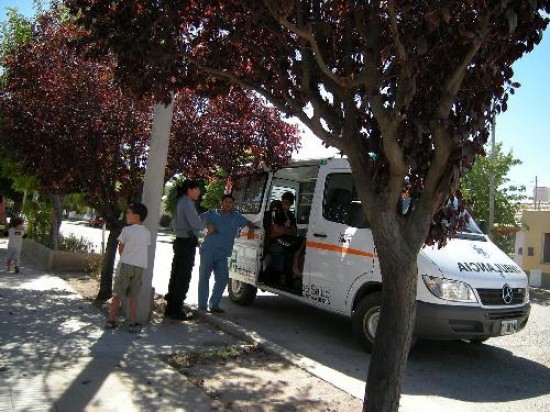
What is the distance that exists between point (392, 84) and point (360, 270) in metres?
3.71

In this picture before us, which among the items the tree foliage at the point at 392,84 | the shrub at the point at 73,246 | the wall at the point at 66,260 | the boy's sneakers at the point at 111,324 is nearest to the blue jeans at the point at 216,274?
the boy's sneakers at the point at 111,324

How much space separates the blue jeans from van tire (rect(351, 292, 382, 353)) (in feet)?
7.60

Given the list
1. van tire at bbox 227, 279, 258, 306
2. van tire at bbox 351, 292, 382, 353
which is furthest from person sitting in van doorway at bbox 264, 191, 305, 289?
van tire at bbox 351, 292, 382, 353

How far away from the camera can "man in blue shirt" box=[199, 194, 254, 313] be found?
8578 mm

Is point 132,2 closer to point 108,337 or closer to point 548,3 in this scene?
point 548,3

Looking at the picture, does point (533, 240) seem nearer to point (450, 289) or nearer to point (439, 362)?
point (439, 362)

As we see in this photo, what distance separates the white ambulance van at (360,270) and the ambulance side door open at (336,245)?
1 cm

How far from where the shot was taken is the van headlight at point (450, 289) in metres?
6.45

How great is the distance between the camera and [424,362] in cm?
695

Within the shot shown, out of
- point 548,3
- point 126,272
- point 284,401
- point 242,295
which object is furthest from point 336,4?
point 242,295

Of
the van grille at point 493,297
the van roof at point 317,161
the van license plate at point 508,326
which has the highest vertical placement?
the van roof at point 317,161

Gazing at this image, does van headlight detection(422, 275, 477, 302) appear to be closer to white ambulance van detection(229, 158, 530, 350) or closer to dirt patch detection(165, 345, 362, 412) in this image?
white ambulance van detection(229, 158, 530, 350)

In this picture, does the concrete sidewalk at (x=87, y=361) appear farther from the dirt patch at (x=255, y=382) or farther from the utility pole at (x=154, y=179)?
the utility pole at (x=154, y=179)

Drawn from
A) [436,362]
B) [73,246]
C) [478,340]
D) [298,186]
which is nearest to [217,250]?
[298,186]
